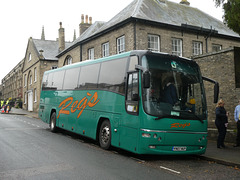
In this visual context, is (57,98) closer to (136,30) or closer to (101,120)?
(101,120)

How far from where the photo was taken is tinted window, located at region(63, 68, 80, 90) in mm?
11868

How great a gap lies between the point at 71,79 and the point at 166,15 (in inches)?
483

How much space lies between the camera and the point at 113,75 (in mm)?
9055

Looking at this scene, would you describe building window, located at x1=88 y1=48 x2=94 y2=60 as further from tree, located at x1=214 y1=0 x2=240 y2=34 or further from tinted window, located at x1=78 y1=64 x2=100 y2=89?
tree, located at x1=214 y1=0 x2=240 y2=34

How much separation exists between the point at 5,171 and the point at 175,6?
2209 cm

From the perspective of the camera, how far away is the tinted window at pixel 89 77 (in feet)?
33.6

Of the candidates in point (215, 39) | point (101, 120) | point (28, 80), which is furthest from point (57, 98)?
point (28, 80)

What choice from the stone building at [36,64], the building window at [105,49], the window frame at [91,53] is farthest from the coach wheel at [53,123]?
the stone building at [36,64]

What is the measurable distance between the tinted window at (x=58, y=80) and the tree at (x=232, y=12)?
26.7 ft

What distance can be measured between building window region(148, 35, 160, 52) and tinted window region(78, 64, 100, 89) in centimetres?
931

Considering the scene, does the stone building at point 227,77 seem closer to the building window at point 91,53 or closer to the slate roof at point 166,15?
the slate roof at point 166,15

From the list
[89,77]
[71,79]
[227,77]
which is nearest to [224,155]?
[227,77]

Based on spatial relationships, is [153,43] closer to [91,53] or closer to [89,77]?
[91,53]

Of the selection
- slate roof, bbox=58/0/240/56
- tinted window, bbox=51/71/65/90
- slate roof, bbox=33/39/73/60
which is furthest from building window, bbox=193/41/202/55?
slate roof, bbox=33/39/73/60
